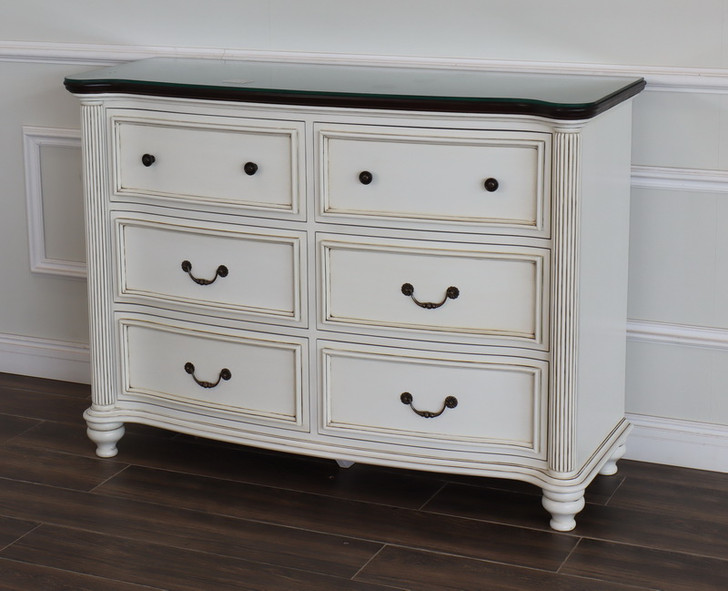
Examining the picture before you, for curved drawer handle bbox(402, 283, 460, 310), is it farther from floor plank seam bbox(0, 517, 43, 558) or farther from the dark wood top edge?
floor plank seam bbox(0, 517, 43, 558)

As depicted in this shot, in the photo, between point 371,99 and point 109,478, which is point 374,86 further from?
point 109,478

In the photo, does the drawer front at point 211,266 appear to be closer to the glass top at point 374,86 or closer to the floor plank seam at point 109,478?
the glass top at point 374,86

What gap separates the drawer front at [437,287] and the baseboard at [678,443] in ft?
1.81

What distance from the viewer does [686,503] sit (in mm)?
2369

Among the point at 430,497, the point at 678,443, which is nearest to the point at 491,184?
the point at 430,497

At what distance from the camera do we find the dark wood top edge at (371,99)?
205 cm

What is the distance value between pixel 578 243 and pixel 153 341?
1.00 metres

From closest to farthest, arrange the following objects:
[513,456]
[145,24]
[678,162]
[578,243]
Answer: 1. [578,243]
2. [513,456]
3. [678,162]
4. [145,24]

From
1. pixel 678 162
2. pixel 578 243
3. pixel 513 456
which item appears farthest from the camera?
pixel 678 162

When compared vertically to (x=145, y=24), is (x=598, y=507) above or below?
below

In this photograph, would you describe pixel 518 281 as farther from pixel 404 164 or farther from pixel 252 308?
pixel 252 308

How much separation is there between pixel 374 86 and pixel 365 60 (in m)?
0.34

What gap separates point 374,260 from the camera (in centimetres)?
225

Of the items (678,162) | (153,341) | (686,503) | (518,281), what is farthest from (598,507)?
(153,341)
